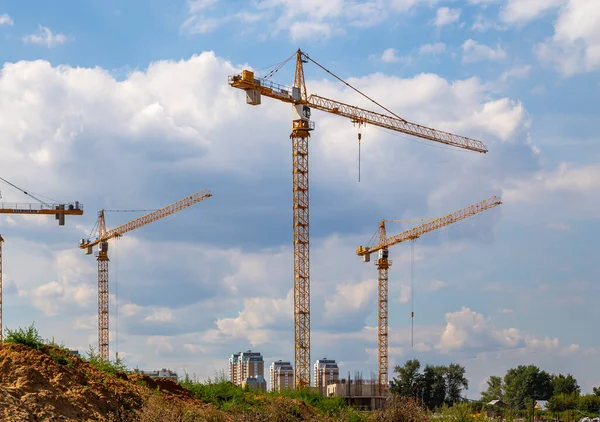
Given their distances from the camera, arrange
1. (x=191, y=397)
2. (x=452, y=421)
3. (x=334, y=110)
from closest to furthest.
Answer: (x=452, y=421) → (x=191, y=397) → (x=334, y=110)

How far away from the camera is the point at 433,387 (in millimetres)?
129000

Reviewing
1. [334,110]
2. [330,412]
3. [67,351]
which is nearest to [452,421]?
[330,412]

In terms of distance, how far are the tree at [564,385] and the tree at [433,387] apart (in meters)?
19.6

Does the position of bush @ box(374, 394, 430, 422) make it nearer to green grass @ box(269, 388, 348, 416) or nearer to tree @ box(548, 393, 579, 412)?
green grass @ box(269, 388, 348, 416)

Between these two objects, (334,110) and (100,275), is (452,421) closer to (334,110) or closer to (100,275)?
(334,110)

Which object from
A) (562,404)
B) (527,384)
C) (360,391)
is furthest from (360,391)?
(527,384)

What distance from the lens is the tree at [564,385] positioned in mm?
136750

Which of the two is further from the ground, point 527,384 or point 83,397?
point 83,397

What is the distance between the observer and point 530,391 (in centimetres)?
13562

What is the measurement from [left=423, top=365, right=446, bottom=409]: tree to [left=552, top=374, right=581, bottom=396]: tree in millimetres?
19625

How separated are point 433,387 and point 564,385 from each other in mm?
24670

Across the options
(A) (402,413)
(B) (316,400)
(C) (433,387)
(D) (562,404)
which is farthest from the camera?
(C) (433,387)

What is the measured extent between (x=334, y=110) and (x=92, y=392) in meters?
74.0

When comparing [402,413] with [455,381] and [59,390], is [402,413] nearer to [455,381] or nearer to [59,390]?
[59,390]
